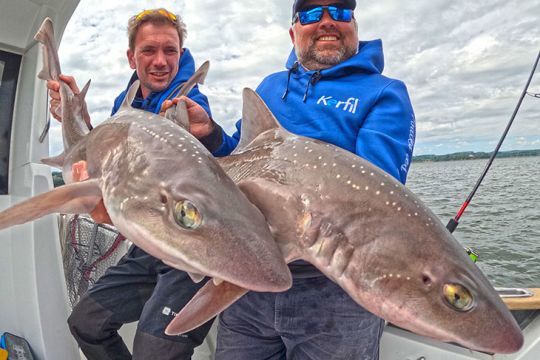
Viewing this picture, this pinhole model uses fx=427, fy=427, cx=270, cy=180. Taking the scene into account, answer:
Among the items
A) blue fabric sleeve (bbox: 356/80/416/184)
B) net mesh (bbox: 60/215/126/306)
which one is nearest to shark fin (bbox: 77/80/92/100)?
blue fabric sleeve (bbox: 356/80/416/184)

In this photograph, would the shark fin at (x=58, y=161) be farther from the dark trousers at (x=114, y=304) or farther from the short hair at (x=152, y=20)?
the short hair at (x=152, y=20)

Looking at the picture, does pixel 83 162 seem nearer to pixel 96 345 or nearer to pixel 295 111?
pixel 295 111

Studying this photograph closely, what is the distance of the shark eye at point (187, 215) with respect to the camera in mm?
1318

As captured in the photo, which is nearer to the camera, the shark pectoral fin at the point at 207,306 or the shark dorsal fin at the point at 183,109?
the shark pectoral fin at the point at 207,306

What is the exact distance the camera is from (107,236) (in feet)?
15.7

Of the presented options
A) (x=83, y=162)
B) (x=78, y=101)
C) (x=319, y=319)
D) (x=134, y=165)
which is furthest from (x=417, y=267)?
(x=78, y=101)

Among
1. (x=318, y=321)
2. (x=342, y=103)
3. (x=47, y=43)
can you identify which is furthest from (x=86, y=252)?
(x=342, y=103)

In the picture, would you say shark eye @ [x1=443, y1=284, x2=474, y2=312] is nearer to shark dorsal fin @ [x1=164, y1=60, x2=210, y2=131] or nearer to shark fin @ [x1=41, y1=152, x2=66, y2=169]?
shark dorsal fin @ [x1=164, y1=60, x2=210, y2=131]

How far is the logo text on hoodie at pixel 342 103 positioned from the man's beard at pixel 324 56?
0.97 feet

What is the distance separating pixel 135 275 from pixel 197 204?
195 cm

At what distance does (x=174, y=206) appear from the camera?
4.55 feet

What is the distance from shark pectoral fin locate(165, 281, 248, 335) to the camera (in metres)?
1.30

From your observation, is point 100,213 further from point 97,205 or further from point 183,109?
point 183,109

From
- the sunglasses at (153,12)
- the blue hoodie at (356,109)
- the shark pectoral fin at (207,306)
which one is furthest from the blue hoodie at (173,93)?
the shark pectoral fin at (207,306)
